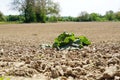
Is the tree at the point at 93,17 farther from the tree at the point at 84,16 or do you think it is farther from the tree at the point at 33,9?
the tree at the point at 33,9

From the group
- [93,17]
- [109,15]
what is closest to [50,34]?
[93,17]

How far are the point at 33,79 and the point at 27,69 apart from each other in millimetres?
430

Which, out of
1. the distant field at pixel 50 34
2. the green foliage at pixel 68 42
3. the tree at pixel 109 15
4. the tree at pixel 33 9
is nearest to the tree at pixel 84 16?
the tree at pixel 109 15

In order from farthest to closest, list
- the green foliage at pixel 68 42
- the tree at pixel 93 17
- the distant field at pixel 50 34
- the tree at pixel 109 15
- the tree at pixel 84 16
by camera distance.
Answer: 1. the tree at pixel 109 15
2. the tree at pixel 84 16
3. the tree at pixel 93 17
4. the distant field at pixel 50 34
5. the green foliage at pixel 68 42

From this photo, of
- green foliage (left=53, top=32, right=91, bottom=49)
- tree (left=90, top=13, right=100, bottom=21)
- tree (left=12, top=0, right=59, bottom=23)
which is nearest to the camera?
green foliage (left=53, top=32, right=91, bottom=49)

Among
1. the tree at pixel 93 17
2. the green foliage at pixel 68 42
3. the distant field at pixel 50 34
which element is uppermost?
the green foliage at pixel 68 42

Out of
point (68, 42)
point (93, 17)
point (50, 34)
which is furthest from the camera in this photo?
point (93, 17)

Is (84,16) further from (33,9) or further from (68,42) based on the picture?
(68,42)

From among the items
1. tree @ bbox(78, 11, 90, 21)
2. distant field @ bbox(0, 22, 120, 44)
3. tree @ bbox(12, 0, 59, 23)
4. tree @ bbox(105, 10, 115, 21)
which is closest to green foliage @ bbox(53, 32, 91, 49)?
distant field @ bbox(0, 22, 120, 44)

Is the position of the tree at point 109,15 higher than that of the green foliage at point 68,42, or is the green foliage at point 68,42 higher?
the green foliage at point 68,42

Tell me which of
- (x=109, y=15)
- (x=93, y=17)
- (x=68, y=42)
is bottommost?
(x=93, y=17)

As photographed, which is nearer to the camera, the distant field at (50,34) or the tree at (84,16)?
the distant field at (50,34)

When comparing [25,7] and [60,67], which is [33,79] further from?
[25,7]

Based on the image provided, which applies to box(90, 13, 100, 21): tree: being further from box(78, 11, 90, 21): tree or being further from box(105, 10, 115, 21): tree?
box(105, 10, 115, 21): tree
